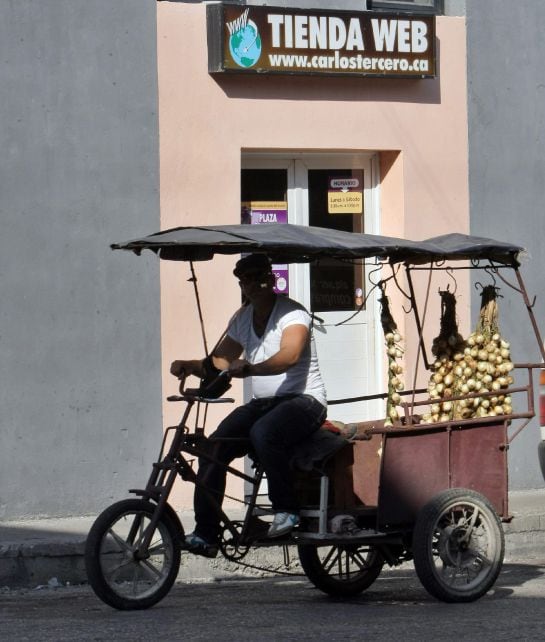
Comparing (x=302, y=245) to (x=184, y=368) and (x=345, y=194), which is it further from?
(x=345, y=194)

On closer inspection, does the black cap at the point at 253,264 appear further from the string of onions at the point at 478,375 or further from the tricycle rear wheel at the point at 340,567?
the tricycle rear wheel at the point at 340,567

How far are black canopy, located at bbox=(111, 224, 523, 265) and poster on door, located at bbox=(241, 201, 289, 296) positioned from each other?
3.41m

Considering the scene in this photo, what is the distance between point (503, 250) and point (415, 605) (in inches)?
77.9

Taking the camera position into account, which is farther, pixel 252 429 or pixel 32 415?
pixel 32 415

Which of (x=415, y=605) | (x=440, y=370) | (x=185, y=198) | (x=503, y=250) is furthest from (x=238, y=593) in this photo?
(x=185, y=198)

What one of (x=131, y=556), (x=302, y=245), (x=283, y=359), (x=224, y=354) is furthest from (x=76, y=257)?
(x=131, y=556)

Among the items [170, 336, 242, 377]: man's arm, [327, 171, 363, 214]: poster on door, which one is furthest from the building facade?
[170, 336, 242, 377]: man's arm

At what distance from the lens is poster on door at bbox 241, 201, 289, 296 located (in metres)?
11.4

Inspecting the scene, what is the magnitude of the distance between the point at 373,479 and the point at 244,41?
436 centimetres

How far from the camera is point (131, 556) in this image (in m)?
7.12

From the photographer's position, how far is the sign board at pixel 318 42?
1091 centimetres

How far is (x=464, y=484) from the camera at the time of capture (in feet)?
25.6

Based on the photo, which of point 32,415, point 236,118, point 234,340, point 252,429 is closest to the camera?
point 252,429

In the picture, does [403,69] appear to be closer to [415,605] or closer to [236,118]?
[236,118]
